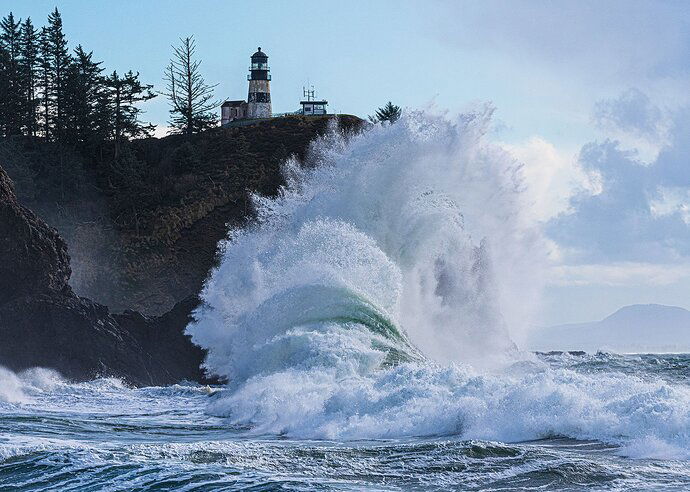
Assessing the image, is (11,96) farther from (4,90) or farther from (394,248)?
(394,248)

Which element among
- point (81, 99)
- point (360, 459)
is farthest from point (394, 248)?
point (81, 99)

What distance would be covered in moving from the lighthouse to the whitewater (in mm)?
33577

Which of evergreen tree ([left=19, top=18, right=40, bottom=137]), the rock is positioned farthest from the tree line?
the rock

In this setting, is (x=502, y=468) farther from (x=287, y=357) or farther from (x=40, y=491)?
(x=287, y=357)

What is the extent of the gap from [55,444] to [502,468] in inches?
231

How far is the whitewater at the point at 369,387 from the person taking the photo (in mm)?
12000

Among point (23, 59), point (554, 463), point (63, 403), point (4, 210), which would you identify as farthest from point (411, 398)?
point (23, 59)

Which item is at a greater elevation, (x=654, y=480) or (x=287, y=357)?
(x=287, y=357)

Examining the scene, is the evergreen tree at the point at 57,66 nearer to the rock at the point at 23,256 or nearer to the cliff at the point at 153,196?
the cliff at the point at 153,196

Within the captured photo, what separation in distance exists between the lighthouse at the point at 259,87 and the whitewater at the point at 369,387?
3358 cm

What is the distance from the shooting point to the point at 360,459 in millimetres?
12648

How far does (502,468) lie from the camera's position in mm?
11867

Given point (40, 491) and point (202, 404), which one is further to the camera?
point (202, 404)

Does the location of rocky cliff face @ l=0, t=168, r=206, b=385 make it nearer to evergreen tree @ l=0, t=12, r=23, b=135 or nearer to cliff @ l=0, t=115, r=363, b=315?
cliff @ l=0, t=115, r=363, b=315
